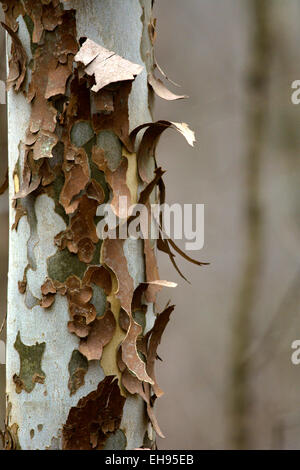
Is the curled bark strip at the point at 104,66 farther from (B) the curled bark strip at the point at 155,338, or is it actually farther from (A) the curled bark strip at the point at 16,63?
(B) the curled bark strip at the point at 155,338

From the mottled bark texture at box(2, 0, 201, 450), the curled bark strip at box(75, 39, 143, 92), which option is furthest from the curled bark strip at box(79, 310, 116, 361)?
the curled bark strip at box(75, 39, 143, 92)

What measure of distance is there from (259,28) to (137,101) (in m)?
2.13

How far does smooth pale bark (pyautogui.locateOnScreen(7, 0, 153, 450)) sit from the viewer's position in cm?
70

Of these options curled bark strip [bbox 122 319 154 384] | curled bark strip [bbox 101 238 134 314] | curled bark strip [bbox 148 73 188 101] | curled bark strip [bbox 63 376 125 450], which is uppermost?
curled bark strip [bbox 148 73 188 101]

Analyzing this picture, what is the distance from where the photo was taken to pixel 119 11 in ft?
2.35

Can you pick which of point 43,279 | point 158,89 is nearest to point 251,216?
point 158,89

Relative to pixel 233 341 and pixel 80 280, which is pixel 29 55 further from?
pixel 233 341

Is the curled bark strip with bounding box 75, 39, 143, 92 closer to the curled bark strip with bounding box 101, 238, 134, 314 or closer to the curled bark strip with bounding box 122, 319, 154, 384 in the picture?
the curled bark strip with bounding box 101, 238, 134, 314

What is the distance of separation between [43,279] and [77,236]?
7 centimetres

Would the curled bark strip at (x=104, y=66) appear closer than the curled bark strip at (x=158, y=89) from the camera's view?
Yes

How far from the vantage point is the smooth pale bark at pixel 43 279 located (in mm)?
697

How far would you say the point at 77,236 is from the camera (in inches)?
27.4

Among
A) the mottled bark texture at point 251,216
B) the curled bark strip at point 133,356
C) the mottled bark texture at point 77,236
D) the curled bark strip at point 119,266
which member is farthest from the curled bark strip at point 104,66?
the mottled bark texture at point 251,216

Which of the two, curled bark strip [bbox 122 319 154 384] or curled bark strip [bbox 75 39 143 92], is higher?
curled bark strip [bbox 75 39 143 92]
